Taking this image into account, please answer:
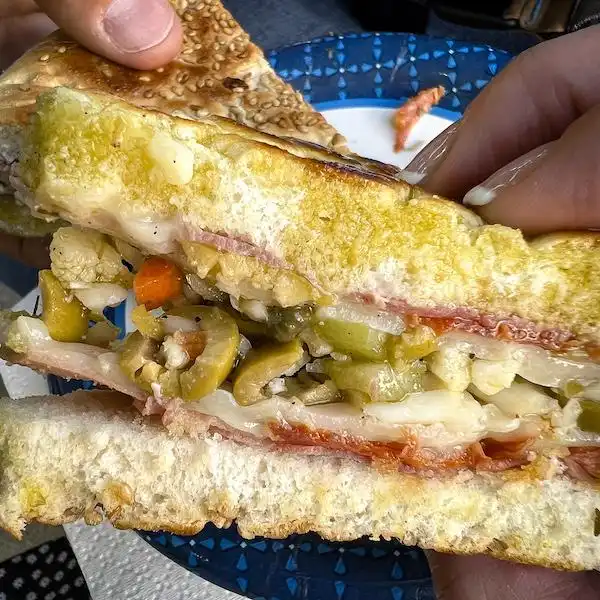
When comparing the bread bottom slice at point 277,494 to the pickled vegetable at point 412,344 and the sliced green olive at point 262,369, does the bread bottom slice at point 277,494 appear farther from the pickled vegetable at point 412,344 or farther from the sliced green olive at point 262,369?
the pickled vegetable at point 412,344

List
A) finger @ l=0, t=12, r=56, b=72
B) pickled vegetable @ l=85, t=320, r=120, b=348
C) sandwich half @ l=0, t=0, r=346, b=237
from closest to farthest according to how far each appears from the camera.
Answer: pickled vegetable @ l=85, t=320, r=120, b=348
sandwich half @ l=0, t=0, r=346, b=237
finger @ l=0, t=12, r=56, b=72

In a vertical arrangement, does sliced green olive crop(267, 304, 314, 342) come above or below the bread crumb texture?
below

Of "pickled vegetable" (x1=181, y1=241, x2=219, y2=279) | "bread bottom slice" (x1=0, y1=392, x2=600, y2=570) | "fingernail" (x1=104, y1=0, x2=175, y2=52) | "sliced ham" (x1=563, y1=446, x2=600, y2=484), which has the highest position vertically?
"fingernail" (x1=104, y1=0, x2=175, y2=52)

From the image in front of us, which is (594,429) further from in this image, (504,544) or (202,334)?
(202,334)

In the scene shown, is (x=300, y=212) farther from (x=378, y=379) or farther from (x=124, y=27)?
(x=124, y=27)

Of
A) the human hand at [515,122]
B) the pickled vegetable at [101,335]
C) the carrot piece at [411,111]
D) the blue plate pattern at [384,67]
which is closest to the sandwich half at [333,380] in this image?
the pickled vegetable at [101,335]

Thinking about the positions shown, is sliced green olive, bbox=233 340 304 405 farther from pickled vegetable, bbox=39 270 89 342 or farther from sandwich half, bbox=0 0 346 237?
sandwich half, bbox=0 0 346 237

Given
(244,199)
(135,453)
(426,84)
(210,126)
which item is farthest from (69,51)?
(426,84)

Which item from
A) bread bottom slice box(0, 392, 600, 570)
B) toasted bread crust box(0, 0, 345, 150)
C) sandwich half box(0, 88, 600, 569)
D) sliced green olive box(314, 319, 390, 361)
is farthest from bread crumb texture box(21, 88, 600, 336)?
toasted bread crust box(0, 0, 345, 150)

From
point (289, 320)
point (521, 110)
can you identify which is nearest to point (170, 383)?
point (289, 320)
